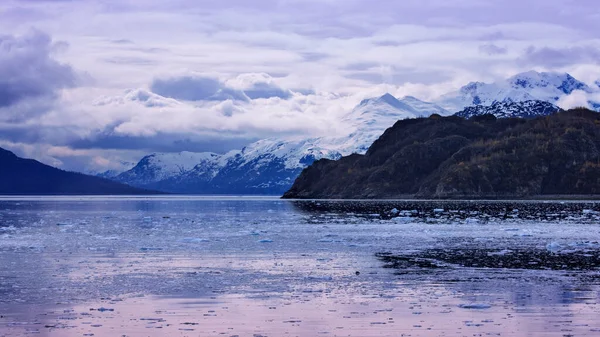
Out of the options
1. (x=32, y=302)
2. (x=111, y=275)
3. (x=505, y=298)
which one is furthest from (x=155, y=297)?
(x=505, y=298)

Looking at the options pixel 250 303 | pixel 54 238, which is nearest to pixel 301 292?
pixel 250 303

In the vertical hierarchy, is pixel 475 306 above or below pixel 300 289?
below

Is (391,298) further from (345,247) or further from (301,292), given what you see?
(345,247)

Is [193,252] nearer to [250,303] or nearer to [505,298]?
[250,303]

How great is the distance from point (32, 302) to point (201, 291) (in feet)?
24.9

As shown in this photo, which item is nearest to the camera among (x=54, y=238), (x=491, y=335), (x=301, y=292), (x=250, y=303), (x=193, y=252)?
(x=491, y=335)

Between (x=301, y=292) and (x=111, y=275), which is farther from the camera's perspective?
(x=111, y=275)

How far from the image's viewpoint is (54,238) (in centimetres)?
7838

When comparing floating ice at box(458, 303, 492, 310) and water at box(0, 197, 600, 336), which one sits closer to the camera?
water at box(0, 197, 600, 336)

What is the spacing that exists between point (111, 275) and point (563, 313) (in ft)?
81.2

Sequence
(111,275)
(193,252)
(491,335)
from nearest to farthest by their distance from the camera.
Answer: (491,335) < (111,275) < (193,252)

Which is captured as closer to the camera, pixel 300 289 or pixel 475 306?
pixel 475 306

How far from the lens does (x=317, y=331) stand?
93.1 feet

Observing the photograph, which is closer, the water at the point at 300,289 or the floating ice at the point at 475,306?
the water at the point at 300,289
